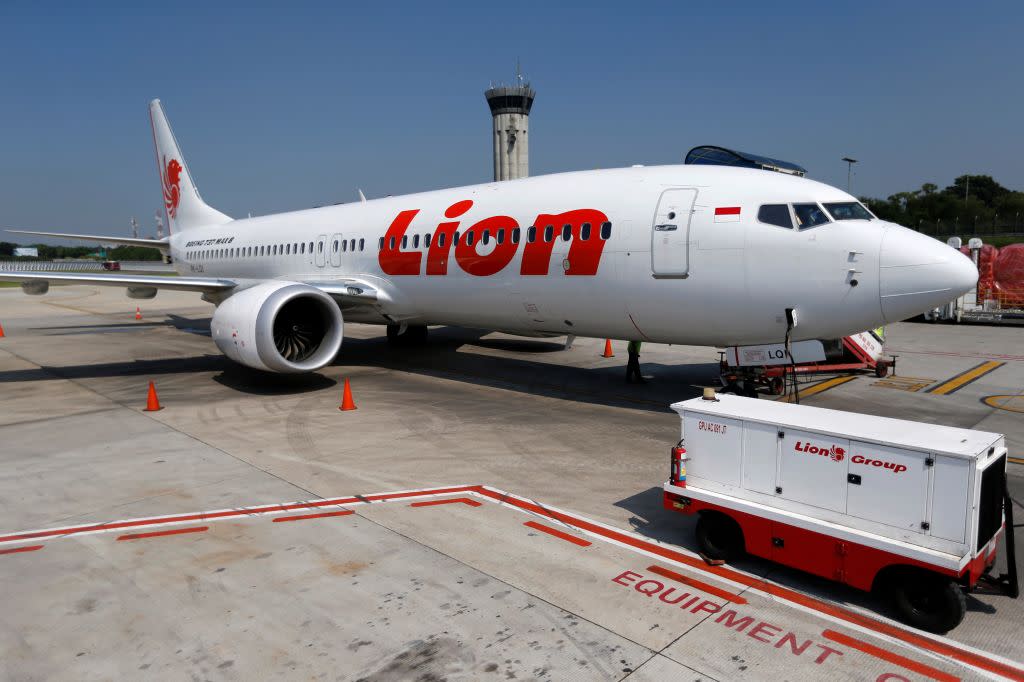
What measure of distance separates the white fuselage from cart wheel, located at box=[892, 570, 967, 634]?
201 inches

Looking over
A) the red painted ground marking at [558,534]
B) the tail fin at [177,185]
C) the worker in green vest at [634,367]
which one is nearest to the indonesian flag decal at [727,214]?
the worker in green vest at [634,367]

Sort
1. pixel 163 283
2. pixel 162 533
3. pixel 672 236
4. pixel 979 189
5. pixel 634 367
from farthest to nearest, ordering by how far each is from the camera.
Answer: pixel 979 189, pixel 163 283, pixel 634 367, pixel 672 236, pixel 162 533

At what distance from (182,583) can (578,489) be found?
14.0ft

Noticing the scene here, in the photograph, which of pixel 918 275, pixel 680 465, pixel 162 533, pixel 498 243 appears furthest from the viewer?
pixel 498 243

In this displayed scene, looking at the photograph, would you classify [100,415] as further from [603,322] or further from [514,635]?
[514,635]

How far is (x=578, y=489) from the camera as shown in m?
7.87

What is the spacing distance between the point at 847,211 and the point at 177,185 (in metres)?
24.9

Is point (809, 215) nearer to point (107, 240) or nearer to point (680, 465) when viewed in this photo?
point (680, 465)

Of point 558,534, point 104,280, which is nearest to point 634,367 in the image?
point 558,534

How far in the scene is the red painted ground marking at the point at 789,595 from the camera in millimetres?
4488

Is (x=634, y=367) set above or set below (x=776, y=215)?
below

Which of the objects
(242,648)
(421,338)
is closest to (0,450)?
(242,648)

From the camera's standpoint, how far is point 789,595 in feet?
17.9

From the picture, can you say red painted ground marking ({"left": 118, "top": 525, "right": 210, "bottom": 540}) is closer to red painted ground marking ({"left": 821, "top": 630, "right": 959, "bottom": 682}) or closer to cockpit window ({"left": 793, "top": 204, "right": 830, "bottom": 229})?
red painted ground marking ({"left": 821, "top": 630, "right": 959, "bottom": 682})
